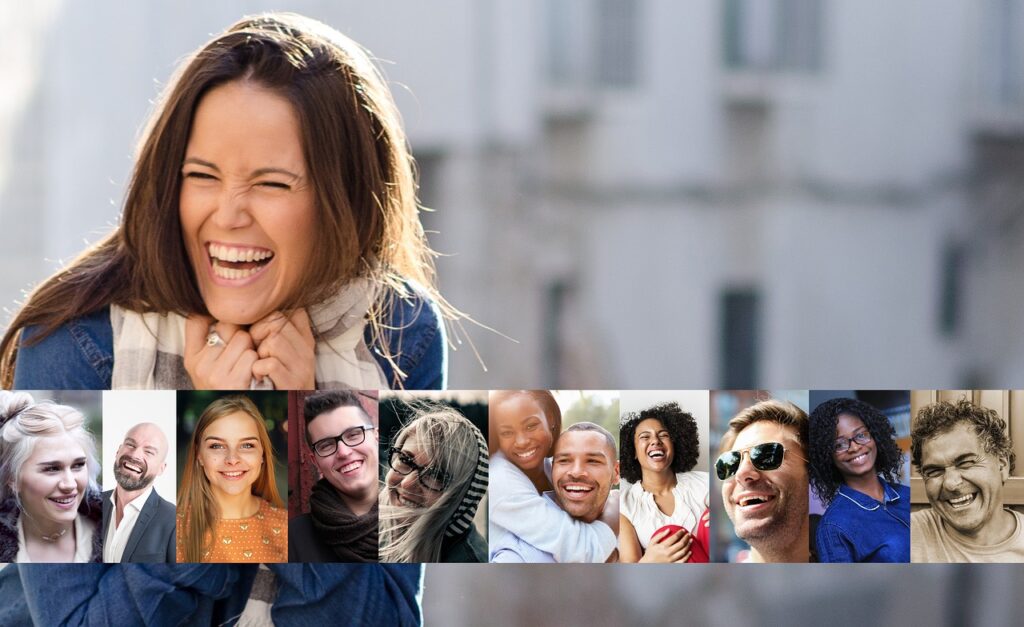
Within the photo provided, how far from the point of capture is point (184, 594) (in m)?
2.13

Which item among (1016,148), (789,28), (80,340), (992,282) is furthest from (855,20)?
(80,340)

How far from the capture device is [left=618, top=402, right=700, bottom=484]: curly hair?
6.83 ft

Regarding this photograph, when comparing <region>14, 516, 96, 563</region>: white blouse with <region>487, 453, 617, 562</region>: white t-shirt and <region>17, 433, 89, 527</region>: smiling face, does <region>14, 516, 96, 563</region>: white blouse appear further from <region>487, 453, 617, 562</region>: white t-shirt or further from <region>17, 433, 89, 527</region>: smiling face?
<region>487, 453, 617, 562</region>: white t-shirt

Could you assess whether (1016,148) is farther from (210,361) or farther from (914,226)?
(210,361)

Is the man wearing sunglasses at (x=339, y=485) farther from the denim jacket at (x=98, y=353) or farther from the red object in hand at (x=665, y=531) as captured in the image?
the red object in hand at (x=665, y=531)

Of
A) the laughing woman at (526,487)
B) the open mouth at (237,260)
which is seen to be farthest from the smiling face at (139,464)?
the laughing woman at (526,487)

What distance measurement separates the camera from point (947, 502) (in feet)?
6.86

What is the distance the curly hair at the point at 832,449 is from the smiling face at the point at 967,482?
0.31 ft

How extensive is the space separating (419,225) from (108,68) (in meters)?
0.75

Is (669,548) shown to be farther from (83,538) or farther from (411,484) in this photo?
(83,538)

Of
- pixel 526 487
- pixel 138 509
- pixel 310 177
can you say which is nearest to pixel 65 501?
pixel 138 509

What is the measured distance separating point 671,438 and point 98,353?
112cm

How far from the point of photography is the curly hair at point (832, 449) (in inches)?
81.9

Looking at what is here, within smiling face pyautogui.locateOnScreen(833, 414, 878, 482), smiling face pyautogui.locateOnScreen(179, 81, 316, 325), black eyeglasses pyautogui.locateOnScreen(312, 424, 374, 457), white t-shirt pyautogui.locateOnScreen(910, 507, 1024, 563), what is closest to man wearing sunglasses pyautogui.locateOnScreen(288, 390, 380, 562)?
black eyeglasses pyautogui.locateOnScreen(312, 424, 374, 457)
